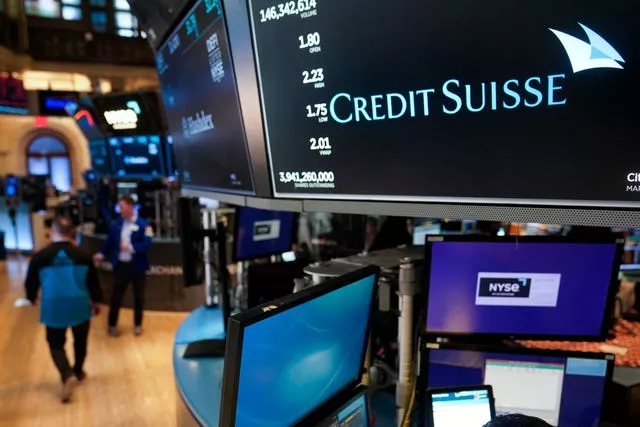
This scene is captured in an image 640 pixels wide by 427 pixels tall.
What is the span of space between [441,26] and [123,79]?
1289 cm

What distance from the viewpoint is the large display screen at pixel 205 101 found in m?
1.83

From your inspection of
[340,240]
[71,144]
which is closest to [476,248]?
[340,240]

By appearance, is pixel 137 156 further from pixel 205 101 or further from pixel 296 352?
pixel 296 352

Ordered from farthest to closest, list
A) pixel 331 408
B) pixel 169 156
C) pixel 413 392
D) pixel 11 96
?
pixel 11 96 < pixel 169 156 < pixel 413 392 < pixel 331 408

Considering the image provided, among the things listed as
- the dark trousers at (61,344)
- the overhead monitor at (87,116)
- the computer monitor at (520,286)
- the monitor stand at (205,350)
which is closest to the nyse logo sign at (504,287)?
the computer monitor at (520,286)

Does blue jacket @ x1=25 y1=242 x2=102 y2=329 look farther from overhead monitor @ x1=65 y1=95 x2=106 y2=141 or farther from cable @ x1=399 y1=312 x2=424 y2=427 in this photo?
overhead monitor @ x1=65 y1=95 x2=106 y2=141

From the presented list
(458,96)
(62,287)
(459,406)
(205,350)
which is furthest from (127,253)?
(458,96)

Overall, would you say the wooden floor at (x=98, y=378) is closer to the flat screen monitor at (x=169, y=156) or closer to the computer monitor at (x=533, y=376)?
the flat screen monitor at (x=169, y=156)

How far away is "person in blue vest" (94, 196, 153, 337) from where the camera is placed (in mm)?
5051

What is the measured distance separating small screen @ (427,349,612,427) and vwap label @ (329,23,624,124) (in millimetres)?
783

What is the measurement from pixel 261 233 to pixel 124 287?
10.6ft

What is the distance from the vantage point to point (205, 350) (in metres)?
2.36

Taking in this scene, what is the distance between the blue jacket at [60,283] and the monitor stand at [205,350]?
196 centimetres

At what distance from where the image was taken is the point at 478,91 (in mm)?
1102
